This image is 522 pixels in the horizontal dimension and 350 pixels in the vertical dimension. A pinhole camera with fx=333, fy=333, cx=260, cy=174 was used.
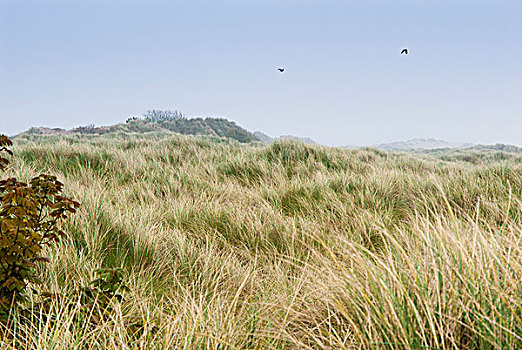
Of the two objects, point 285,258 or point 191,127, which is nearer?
point 285,258

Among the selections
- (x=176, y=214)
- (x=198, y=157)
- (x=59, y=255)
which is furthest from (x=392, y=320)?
(x=198, y=157)

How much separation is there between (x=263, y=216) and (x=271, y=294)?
1.36 metres

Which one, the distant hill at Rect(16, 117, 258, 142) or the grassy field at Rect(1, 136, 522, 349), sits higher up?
the distant hill at Rect(16, 117, 258, 142)

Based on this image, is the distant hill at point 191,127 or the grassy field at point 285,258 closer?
the grassy field at point 285,258

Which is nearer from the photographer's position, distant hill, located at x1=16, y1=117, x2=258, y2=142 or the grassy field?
the grassy field

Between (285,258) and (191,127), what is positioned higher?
(191,127)

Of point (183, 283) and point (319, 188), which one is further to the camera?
point (319, 188)

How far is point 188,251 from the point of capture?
91.9 inches

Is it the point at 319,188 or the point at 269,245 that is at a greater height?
the point at 319,188

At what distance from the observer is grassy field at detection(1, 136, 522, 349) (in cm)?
119

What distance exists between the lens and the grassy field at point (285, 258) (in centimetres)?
119

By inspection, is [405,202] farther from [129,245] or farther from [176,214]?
[129,245]

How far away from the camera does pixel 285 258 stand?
2.48m

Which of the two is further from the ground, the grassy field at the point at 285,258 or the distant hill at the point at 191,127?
the distant hill at the point at 191,127
